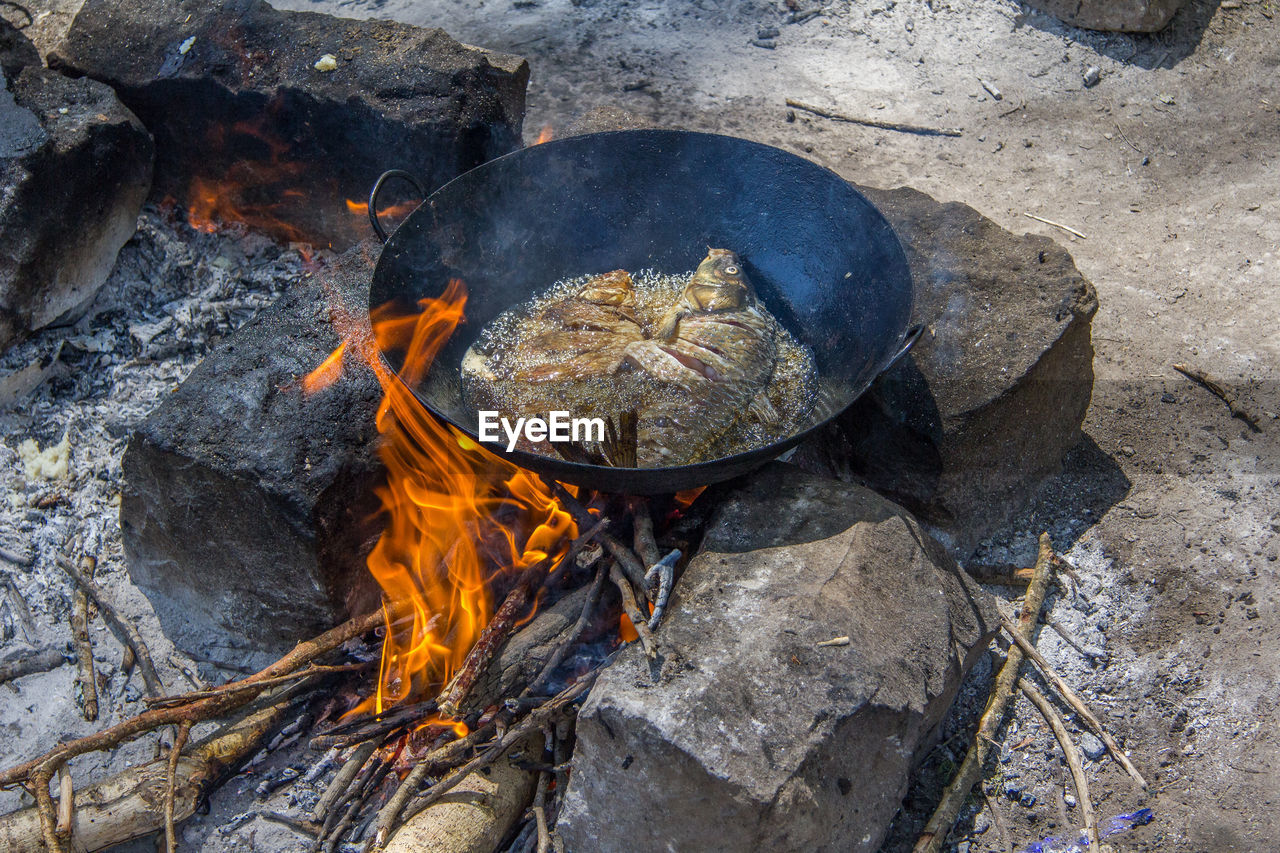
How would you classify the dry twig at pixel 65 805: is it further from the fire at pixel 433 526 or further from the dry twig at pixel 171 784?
the fire at pixel 433 526

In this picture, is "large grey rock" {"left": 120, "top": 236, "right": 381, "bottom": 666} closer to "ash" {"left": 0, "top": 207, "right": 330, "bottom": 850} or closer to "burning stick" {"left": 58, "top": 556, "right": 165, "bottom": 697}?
"burning stick" {"left": 58, "top": 556, "right": 165, "bottom": 697}

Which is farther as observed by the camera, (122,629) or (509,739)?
(122,629)

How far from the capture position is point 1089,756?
2.86 meters

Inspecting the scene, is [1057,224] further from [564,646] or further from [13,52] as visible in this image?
[13,52]

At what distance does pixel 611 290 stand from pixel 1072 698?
2.33 metres

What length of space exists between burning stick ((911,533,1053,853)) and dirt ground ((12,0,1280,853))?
0.07 meters

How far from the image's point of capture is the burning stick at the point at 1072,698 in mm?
2799

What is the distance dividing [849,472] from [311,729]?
2279 mm

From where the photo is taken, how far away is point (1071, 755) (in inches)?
111

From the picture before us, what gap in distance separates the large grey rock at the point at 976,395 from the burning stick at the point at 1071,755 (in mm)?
Answer: 618

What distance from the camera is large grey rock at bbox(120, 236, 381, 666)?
2918mm

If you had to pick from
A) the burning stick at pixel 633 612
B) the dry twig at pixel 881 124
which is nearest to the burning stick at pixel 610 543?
the burning stick at pixel 633 612

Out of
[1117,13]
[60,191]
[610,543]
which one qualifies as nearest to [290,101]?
[60,191]

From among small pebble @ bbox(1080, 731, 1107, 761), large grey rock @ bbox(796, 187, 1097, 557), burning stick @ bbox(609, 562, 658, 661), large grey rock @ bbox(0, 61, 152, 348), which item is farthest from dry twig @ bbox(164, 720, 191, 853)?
small pebble @ bbox(1080, 731, 1107, 761)
